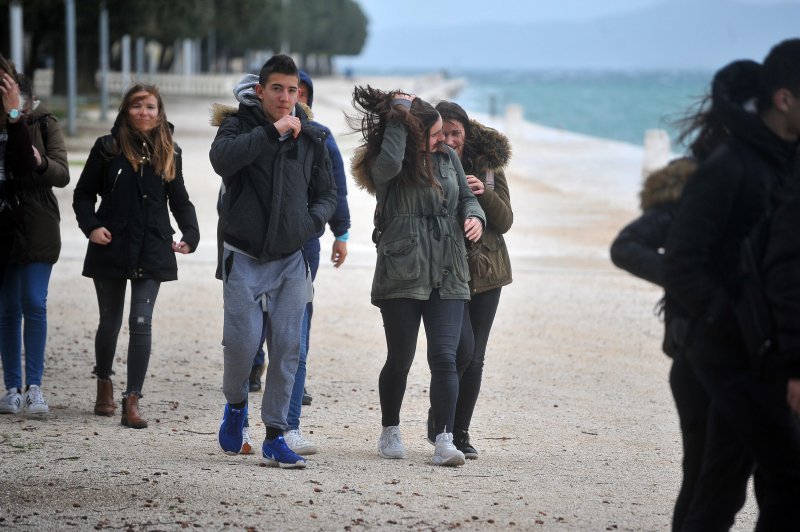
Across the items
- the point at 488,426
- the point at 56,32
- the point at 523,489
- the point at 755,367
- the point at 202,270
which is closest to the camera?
the point at 755,367

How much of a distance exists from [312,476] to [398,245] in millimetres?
1080

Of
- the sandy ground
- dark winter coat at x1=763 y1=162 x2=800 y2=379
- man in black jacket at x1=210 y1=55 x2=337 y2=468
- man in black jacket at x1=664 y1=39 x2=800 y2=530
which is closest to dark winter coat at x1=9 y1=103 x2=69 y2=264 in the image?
the sandy ground

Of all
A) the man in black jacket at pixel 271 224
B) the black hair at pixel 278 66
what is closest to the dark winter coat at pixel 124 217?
the man in black jacket at pixel 271 224

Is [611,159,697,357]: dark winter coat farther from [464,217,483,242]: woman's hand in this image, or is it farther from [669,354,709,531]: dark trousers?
[464,217,483,242]: woman's hand

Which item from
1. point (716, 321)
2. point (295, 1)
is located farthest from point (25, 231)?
point (295, 1)

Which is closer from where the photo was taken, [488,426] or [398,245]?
[398,245]

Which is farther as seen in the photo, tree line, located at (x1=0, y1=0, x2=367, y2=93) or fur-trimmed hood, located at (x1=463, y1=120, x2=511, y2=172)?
tree line, located at (x1=0, y1=0, x2=367, y2=93)

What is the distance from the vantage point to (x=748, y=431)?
3695 mm

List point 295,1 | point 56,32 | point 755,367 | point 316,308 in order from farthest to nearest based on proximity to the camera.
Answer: point 295,1 < point 56,32 < point 316,308 < point 755,367

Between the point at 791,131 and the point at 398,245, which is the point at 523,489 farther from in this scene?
the point at 791,131

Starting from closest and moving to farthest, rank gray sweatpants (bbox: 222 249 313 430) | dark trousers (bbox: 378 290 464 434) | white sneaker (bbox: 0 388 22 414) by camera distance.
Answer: gray sweatpants (bbox: 222 249 313 430), dark trousers (bbox: 378 290 464 434), white sneaker (bbox: 0 388 22 414)

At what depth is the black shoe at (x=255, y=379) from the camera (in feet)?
25.6

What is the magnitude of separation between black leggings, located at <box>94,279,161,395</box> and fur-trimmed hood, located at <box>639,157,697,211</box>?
10.3 feet

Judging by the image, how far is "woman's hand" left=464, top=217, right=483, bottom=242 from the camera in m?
5.87
